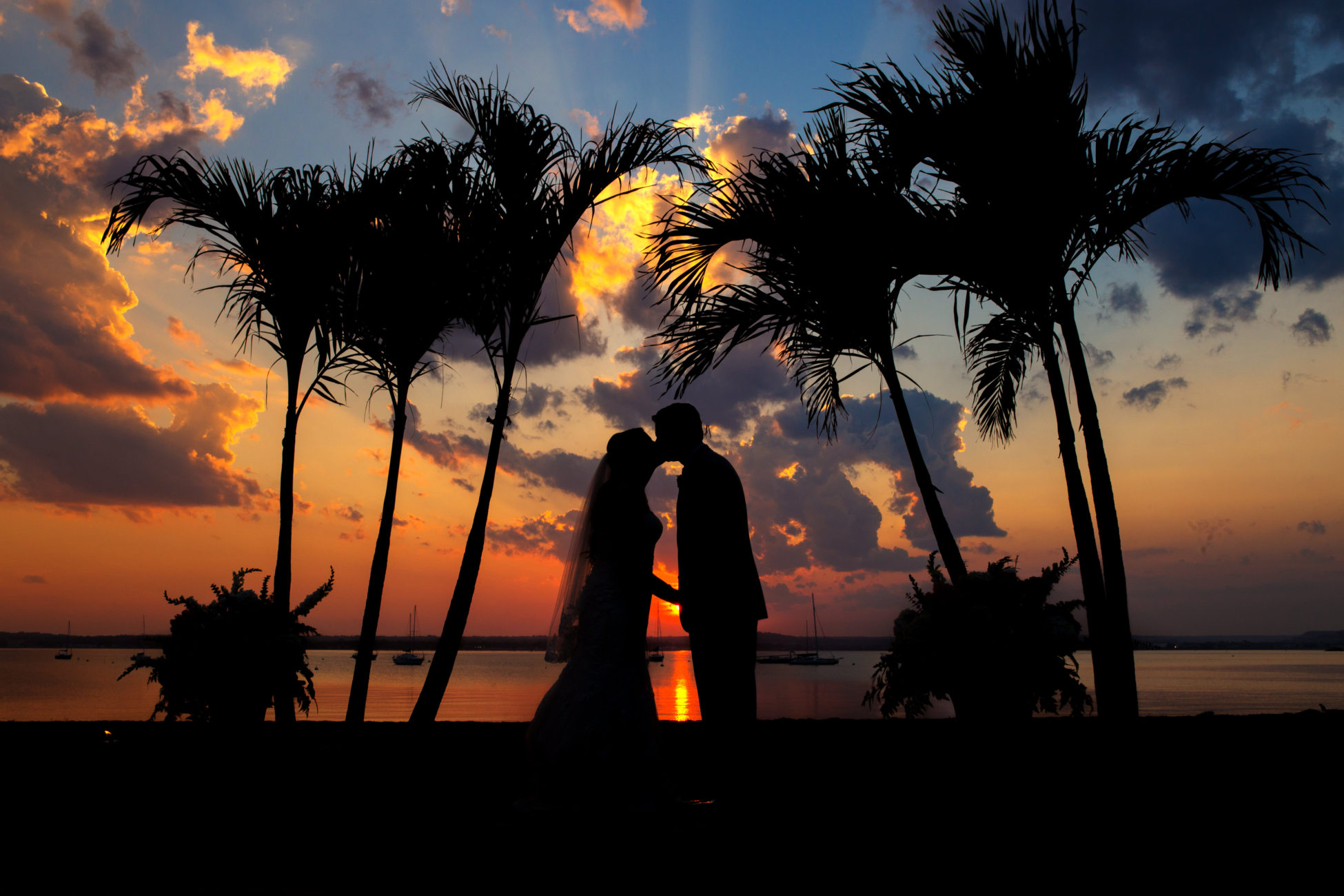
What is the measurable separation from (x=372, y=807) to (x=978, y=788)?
3247 mm

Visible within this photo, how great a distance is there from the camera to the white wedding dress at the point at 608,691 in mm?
3816

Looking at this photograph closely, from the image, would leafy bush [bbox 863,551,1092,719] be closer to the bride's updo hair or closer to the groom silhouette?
the groom silhouette

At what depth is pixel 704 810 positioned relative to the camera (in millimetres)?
3979

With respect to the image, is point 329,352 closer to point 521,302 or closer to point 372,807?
point 521,302

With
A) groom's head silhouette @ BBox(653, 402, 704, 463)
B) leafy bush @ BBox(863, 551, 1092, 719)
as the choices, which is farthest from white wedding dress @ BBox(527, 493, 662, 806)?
leafy bush @ BBox(863, 551, 1092, 719)

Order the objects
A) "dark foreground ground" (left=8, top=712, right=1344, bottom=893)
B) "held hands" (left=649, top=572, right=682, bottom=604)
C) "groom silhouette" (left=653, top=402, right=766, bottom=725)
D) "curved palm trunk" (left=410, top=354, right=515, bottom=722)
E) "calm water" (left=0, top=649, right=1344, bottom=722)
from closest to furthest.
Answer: "dark foreground ground" (left=8, top=712, right=1344, bottom=893) → "groom silhouette" (left=653, top=402, right=766, bottom=725) → "held hands" (left=649, top=572, right=682, bottom=604) → "curved palm trunk" (left=410, top=354, right=515, bottom=722) → "calm water" (left=0, top=649, right=1344, bottom=722)

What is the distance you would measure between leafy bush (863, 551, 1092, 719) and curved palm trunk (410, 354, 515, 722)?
3357 mm

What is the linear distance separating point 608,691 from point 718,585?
0.90m

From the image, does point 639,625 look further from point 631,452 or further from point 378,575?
point 378,575

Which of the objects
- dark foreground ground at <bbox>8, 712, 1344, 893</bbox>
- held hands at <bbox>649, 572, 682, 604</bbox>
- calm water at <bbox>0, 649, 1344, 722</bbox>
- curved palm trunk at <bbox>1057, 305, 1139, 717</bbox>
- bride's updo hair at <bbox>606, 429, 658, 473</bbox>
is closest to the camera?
dark foreground ground at <bbox>8, 712, 1344, 893</bbox>

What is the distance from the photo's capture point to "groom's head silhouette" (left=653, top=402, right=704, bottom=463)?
3836mm

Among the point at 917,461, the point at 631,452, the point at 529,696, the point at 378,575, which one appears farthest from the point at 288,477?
the point at 529,696

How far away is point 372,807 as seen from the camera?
155 inches

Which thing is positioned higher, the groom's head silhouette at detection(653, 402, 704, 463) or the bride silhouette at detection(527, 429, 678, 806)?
the groom's head silhouette at detection(653, 402, 704, 463)
